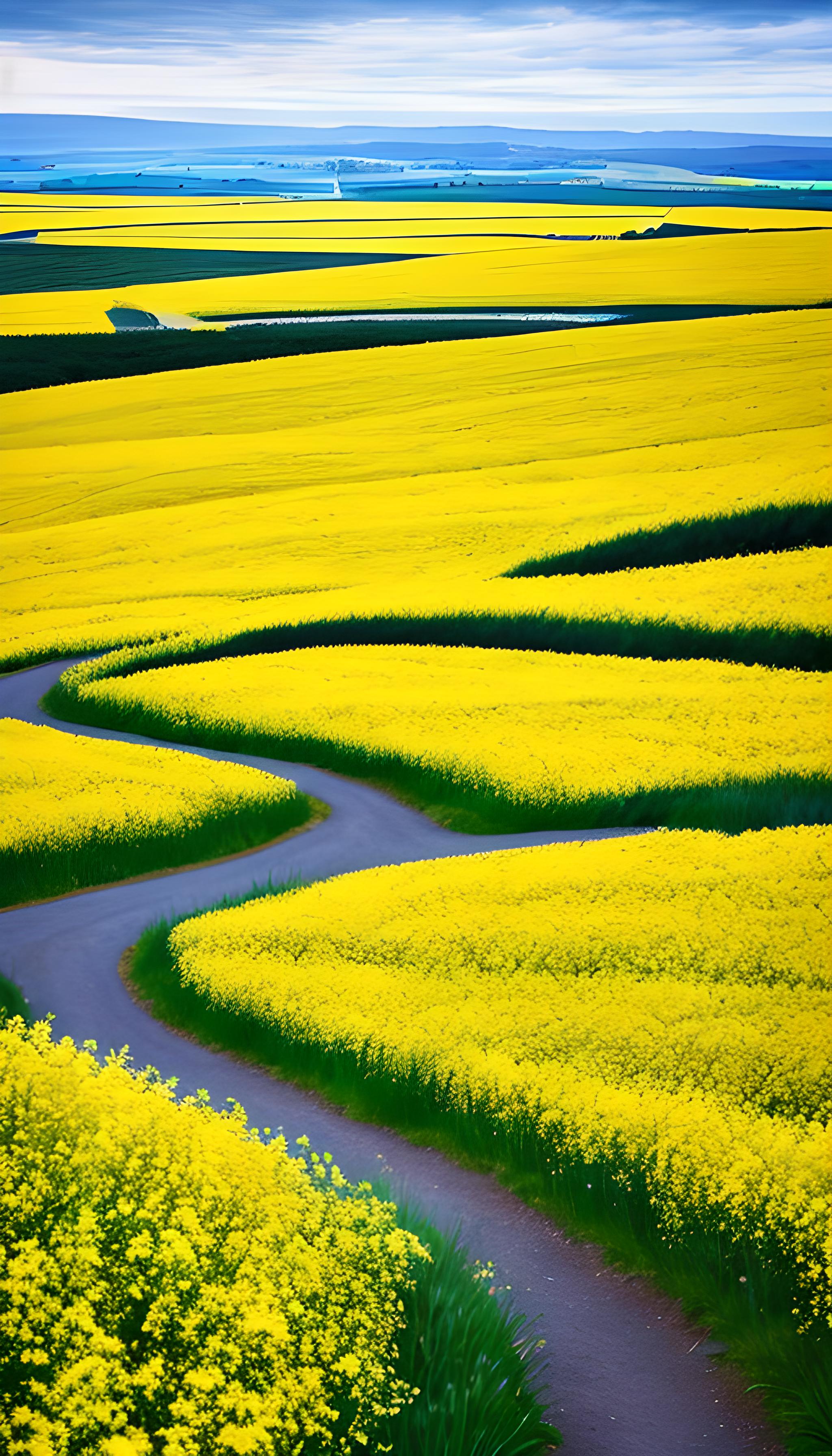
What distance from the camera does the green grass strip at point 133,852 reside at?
6.88m

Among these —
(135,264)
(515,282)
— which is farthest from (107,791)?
(135,264)

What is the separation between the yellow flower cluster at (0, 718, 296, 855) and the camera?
704 centimetres

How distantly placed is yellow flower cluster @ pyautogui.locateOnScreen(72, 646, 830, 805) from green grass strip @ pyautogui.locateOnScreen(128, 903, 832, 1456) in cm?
285

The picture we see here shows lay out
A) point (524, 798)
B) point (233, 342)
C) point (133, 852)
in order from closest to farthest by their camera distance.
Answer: point (133, 852) → point (524, 798) → point (233, 342)

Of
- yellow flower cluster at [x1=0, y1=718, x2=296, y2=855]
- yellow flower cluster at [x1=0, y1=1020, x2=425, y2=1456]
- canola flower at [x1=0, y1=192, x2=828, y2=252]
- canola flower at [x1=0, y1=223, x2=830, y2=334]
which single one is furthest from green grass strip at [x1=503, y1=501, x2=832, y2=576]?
canola flower at [x1=0, y1=192, x2=828, y2=252]

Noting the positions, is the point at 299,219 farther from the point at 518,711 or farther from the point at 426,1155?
the point at 426,1155

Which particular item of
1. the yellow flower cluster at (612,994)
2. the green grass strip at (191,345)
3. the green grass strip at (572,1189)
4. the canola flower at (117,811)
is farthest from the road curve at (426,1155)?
the green grass strip at (191,345)

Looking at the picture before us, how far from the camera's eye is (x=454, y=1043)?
4.85 metres

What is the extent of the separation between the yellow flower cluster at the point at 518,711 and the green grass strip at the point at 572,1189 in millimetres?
2850

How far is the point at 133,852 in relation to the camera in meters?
7.08

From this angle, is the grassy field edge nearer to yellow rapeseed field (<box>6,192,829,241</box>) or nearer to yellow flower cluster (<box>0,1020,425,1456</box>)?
yellow flower cluster (<box>0,1020,425,1456</box>)

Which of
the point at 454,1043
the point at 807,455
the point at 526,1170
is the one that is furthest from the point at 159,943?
the point at 807,455

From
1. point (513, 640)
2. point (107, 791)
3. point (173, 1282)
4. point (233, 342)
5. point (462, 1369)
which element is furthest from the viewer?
point (233, 342)

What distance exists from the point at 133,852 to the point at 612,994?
124 inches
